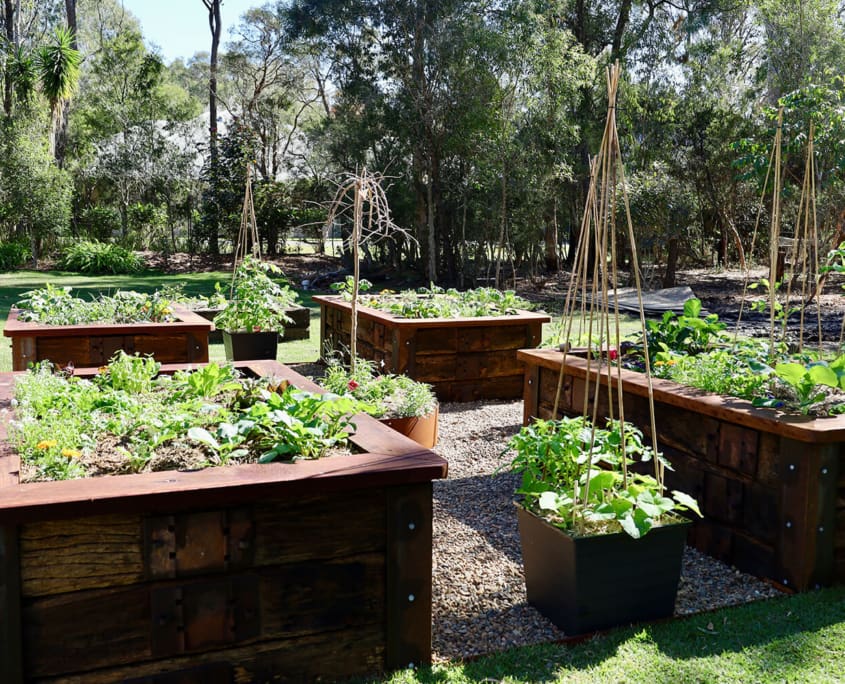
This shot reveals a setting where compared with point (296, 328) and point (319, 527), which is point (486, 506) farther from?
point (296, 328)

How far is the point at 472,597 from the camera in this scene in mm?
2787

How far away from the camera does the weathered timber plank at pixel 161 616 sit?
6.09ft

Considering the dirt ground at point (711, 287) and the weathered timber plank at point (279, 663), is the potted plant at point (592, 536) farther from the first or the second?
the dirt ground at point (711, 287)

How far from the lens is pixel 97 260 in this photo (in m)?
17.8

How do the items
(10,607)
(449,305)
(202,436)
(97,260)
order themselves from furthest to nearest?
(97,260) → (449,305) → (202,436) → (10,607)

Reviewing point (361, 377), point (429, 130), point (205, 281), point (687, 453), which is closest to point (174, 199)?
point (205, 281)

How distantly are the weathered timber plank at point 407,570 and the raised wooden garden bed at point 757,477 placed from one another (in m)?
1.39

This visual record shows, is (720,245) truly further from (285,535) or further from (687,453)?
(285,535)

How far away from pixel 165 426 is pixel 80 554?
57 cm

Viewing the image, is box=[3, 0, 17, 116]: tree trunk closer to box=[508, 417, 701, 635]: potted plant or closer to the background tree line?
the background tree line

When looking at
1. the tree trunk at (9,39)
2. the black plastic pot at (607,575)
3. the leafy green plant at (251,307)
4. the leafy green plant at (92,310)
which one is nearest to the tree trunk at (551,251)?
the leafy green plant at (251,307)

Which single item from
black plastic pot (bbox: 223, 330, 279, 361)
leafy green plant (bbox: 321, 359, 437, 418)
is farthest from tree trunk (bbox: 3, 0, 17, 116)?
leafy green plant (bbox: 321, 359, 437, 418)

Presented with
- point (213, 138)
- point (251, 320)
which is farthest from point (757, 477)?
point (213, 138)

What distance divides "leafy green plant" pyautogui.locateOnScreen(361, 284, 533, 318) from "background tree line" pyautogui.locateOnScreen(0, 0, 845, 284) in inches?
231
